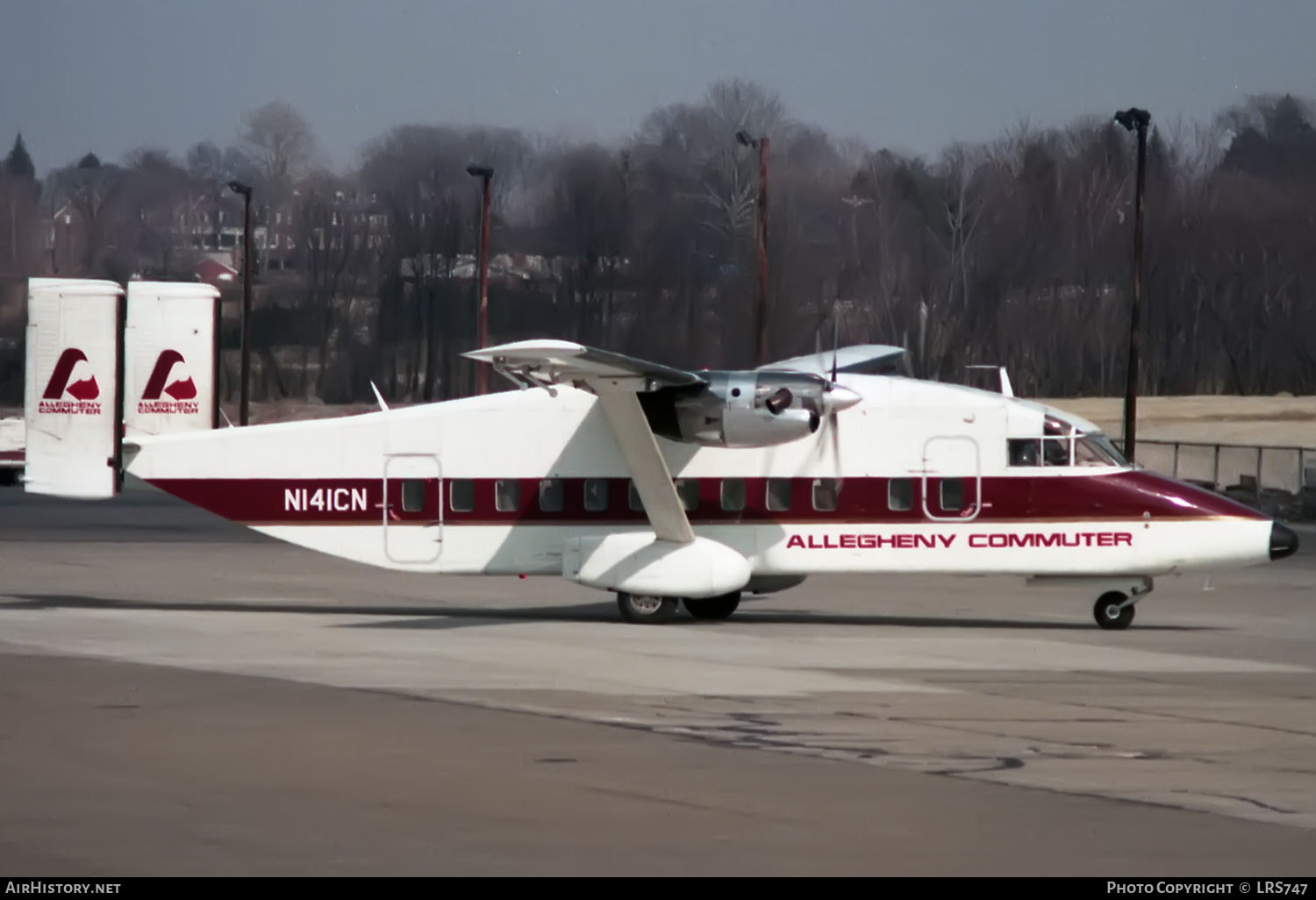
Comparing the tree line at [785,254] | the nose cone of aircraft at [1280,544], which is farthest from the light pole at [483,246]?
the nose cone of aircraft at [1280,544]

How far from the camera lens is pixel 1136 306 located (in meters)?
41.7

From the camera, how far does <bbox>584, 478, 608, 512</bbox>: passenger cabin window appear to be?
2133cm

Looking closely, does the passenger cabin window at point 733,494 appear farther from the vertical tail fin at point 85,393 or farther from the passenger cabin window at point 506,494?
the vertical tail fin at point 85,393

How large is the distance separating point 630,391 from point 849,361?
201 inches

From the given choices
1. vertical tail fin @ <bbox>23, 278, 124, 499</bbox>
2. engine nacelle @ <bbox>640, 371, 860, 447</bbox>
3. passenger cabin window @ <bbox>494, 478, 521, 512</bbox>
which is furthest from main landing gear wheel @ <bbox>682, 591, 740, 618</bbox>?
vertical tail fin @ <bbox>23, 278, 124, 499</bbox>

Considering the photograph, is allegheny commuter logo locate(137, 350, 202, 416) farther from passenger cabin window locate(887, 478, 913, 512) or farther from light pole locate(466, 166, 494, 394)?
light pole locate(466, 166, 494, 394)

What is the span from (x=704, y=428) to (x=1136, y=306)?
23872 mm

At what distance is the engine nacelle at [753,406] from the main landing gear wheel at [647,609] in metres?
2.01

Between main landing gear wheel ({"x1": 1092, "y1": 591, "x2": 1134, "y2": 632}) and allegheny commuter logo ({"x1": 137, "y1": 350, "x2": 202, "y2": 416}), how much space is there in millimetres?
11521

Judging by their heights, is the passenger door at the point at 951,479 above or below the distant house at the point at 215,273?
below

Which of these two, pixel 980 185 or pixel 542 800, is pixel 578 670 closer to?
pixel 542 800

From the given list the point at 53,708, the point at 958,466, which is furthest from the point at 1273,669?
the point at 53,708

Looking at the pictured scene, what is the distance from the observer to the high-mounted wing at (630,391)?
62.9 ft

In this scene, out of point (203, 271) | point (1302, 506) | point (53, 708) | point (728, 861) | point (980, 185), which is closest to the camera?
point (728, 861)
